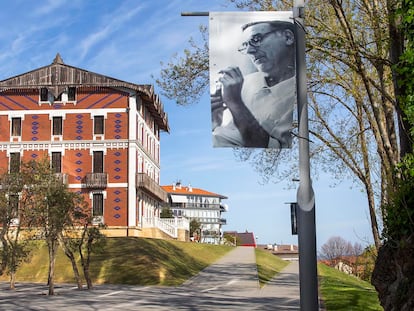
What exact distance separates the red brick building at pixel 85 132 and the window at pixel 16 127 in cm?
8

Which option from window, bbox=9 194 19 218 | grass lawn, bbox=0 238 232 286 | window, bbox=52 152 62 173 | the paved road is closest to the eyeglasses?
the paved road

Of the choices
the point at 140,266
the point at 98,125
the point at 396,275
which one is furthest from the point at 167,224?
the point at 396,275

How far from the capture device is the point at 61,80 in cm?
4853

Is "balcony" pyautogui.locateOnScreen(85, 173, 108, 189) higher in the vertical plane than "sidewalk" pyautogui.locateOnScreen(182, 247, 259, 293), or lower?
higher

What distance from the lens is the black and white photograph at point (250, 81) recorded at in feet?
21.0

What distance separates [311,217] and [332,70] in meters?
13.9

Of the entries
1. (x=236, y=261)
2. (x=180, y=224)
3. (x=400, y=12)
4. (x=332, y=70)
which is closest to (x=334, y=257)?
(x=180, y=224)

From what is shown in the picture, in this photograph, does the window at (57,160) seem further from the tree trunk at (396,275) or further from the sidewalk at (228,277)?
the tree trunk at (396,275)

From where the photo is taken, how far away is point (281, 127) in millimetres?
6434

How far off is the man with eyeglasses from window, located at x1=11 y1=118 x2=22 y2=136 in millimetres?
44250

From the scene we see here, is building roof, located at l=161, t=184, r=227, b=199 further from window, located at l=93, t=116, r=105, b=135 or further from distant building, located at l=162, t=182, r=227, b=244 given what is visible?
window, located at l=93, t=116, r=105, b=135

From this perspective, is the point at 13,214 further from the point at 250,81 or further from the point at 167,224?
the point at 167,224

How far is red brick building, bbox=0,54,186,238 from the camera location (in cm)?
4684

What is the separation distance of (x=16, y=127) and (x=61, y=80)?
17.3 ft
